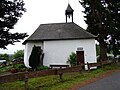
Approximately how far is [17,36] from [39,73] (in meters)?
6.18

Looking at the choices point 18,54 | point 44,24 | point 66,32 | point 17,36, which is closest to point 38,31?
point 44,24

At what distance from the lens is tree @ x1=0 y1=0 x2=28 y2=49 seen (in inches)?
709

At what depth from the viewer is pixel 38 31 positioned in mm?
33094

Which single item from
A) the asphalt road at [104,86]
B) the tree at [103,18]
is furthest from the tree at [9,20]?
the tree at [103,18]

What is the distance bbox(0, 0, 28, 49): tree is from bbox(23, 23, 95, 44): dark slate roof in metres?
11.1

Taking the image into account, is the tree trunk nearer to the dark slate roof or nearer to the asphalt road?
the dark slate roof

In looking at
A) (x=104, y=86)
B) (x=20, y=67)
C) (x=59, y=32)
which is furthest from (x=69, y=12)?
(x=104, y=86)

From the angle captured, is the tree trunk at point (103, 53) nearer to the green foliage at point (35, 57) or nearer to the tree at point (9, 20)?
the green foliage at point (35, 57)

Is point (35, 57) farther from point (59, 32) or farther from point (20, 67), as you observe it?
point (59, 32)

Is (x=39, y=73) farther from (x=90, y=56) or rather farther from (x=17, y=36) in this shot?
(x=90, y=56)

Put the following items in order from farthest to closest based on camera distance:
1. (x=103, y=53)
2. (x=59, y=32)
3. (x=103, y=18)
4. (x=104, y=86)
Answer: (x=103, y=53)
(x=103, y=18)
(x=59, y=32)
(x=104, y=86)

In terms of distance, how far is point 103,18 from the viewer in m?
33.1

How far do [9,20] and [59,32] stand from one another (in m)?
13.4

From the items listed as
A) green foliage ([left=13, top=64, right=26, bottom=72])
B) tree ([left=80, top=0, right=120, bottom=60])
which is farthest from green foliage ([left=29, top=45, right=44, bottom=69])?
tree ([left=80, top=0, right=120, bottom=60])
